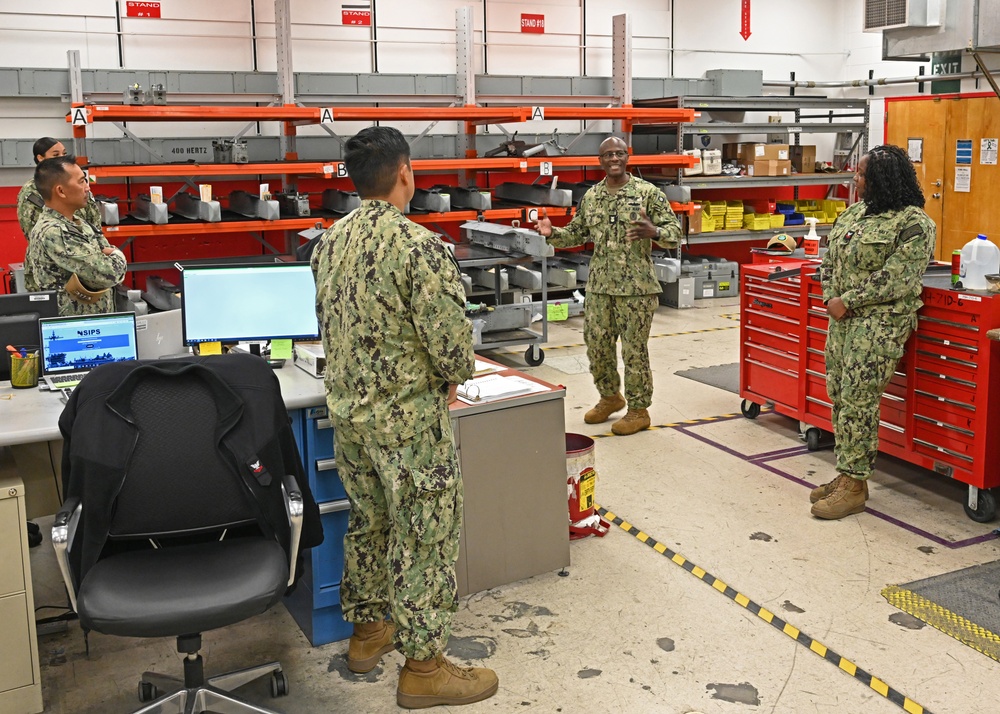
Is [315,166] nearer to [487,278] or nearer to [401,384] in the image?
[487,278]

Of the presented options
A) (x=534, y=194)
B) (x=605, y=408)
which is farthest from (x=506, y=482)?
(x=534, y=194)

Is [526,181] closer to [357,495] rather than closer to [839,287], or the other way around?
[839,287]

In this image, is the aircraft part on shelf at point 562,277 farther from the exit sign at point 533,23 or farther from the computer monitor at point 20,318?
the computer monitor at point 20,318

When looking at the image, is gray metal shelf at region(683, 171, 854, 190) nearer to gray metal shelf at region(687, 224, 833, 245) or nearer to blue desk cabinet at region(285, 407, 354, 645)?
gray metal shelf at region(687, 224, 833, 245)

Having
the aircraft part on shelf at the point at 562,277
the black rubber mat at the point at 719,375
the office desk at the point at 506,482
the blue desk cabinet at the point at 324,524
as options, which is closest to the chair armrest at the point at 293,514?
the blue desk cabinet at the point at 324,524

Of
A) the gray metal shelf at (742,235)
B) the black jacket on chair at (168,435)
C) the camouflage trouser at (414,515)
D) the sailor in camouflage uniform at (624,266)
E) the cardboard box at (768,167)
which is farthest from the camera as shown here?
the cardboard box at (768,167)

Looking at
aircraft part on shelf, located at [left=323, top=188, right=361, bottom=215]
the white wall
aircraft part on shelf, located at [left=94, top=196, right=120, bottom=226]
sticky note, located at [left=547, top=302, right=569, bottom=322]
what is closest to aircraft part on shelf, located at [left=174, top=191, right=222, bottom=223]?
aircraft part on shelf, located at [left=94, top=196, right=120, bottom=226]

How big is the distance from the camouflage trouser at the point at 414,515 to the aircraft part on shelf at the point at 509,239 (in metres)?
3.81

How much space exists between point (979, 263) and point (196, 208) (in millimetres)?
5481

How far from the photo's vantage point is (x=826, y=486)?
4.42 m

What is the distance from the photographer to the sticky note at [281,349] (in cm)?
374

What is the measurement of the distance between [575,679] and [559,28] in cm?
792

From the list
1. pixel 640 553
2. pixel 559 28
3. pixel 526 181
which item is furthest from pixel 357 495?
pixel 559 28

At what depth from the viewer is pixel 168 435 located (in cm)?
264
